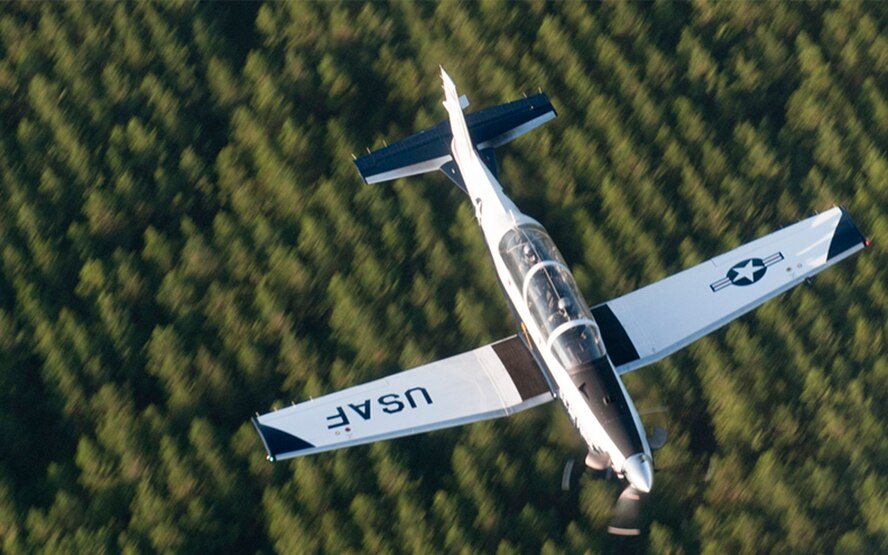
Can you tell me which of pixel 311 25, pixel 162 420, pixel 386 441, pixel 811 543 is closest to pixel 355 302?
pixel 386 441

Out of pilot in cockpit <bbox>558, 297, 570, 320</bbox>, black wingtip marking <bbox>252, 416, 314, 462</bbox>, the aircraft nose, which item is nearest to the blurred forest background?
black wingtip marking <bbox>252, 416, 314, 462</bbox>

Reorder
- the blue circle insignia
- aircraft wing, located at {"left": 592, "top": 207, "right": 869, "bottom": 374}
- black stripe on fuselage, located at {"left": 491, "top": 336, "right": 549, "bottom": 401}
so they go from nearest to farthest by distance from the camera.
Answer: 1. black stripe on fuselage, located at {"left": 491, "top": 336, "right": 549, "bottom": 401}
2. aircraft wing, located at {"left": 592, "top": 207, "right": 869, "bottom": 374}
3. the blue circle insignia

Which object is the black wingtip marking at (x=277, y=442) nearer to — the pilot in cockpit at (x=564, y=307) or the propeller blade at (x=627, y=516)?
the pilot in cockpit at (x=564, y=307)

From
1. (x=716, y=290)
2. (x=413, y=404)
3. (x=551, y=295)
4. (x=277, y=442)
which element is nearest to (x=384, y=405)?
(x=413, y=404)

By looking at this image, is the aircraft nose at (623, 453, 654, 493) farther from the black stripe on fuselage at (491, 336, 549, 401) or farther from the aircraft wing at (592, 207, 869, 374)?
the black stripe on fuselage at (491, 336, 549, 401)

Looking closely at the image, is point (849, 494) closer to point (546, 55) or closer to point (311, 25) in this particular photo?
point (546, 55)

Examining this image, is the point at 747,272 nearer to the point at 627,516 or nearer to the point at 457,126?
the point at 627,516

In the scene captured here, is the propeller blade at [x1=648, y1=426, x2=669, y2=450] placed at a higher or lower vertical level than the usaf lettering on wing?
lower
